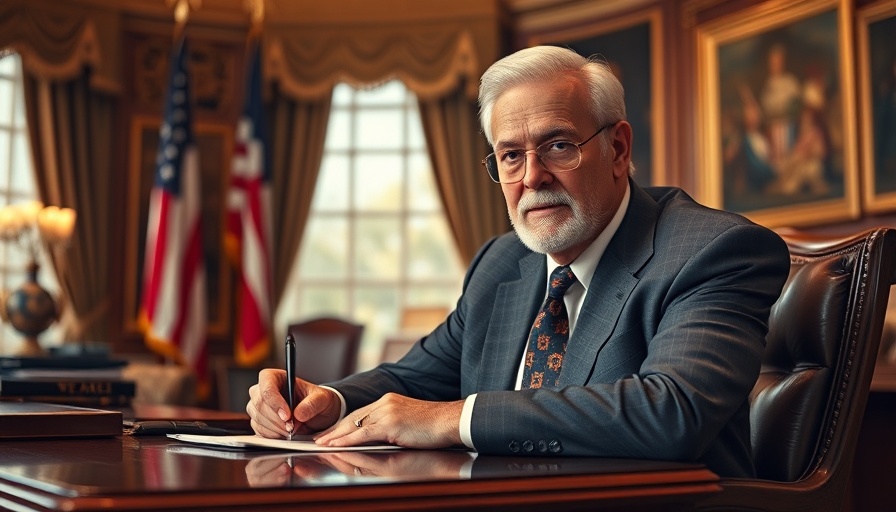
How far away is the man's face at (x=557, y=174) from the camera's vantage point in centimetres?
233

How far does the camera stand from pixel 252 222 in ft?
27.7

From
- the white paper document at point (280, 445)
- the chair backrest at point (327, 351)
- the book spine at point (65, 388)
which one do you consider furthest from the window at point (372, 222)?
the white paper document at point (280, 445)

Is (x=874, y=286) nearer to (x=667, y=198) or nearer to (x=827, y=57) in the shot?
(x=667, y=198)

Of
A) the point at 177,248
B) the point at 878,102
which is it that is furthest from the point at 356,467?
the point at 177,248

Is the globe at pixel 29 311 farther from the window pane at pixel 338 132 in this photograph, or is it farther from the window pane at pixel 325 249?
the window pane at pixel 338 132

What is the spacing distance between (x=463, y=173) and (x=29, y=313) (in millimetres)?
4509

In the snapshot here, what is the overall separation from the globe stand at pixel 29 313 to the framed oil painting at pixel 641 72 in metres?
4.82

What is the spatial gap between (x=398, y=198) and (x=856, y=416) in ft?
24.8

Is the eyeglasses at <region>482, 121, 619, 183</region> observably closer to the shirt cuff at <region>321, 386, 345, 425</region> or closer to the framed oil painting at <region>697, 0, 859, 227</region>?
the shirt cuff at <region>321, 386, 345, 425</region>

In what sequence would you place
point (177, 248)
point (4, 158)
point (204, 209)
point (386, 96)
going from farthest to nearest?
1. point (386, 96)
2. point (204, 209)
3. point (4, 158)
4. point (177, 248)

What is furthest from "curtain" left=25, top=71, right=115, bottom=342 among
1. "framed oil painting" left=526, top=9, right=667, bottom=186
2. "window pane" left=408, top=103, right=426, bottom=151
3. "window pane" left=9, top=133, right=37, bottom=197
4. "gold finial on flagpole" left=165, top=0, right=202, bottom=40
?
"framed oil painting" left=526, top=9, right=667, bottom=186

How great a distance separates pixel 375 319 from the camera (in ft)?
30.8

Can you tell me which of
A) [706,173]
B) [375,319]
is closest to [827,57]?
[706,173]

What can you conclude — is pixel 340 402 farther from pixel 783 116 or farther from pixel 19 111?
pixel 19 111
